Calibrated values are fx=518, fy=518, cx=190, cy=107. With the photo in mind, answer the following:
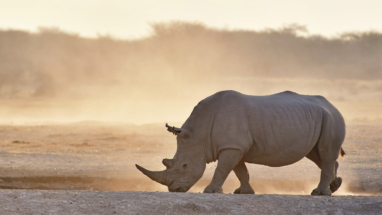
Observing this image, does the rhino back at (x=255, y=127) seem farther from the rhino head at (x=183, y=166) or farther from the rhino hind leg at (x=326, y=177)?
the rhino hind leg at (x=326, y=177)

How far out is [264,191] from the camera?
1234 cm

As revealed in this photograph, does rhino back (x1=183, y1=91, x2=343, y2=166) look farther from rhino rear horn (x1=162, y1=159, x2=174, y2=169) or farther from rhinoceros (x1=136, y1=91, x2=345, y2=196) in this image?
rhino rear horn (x1=162, y1=159, x2=174, y2=169)

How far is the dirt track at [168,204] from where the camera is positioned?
696cm

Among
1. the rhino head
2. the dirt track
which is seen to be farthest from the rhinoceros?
the dirt track

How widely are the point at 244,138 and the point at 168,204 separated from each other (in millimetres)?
2117

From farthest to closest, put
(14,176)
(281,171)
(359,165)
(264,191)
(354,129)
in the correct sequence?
(354,129) < (359,165) < (281,171) < (14,176) < (264,191)

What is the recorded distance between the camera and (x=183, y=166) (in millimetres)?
8875

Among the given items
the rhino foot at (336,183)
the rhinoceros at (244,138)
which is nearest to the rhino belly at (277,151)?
the rhinoceros at (244,138)

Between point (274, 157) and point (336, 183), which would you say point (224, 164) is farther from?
point (336, 183)

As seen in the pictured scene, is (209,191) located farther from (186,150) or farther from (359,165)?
(359,165)

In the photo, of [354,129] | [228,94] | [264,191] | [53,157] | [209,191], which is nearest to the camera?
[209,191]

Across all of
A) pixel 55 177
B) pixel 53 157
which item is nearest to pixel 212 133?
pixel 55 177

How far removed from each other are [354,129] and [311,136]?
90.2 feet

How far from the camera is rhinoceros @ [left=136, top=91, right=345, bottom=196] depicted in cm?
873
